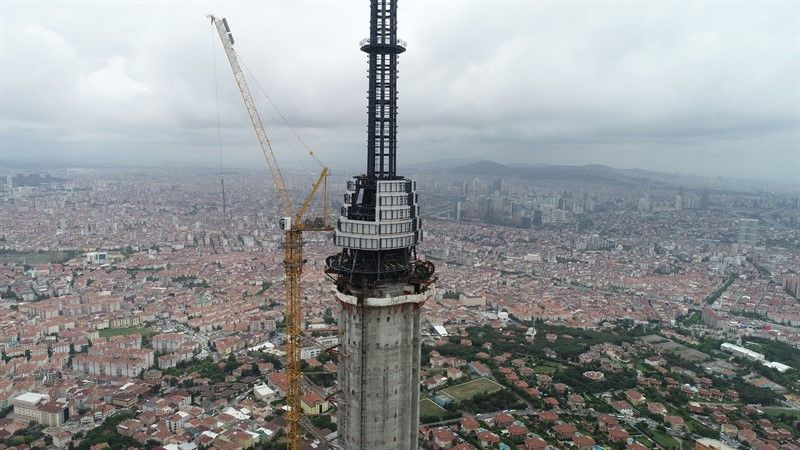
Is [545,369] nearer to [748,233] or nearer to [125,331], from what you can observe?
[125,331]

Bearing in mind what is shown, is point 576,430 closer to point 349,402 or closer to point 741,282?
point 349,402

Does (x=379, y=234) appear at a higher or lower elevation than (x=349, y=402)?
higher

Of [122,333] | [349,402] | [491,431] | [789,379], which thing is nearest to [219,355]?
[122,333]

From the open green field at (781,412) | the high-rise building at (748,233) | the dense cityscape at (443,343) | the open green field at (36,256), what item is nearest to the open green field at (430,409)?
the dense cityscape at (443,343)

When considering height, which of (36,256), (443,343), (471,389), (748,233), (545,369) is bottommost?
(545,369)

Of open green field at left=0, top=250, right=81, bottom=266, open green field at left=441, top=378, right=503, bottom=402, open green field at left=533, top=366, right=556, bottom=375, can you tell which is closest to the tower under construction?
open green field at left=441, top=378, right=503, bottom=402

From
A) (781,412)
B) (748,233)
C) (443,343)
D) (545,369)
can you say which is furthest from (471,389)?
(748,233)

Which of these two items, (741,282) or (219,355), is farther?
(741,282)
